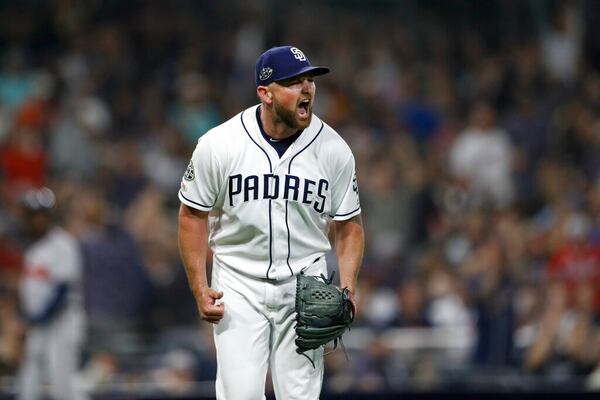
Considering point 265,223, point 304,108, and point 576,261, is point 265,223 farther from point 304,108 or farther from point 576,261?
point 576,261

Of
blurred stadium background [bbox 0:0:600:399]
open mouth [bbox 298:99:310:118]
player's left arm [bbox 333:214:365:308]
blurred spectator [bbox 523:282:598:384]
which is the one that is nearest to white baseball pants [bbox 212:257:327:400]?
player's left arm [bbox 333:214:365:308]

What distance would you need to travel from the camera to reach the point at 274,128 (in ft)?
20.3

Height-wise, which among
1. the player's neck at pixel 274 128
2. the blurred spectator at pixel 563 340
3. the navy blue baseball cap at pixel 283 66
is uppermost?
the navy blue baseball cap at pixel 283 66

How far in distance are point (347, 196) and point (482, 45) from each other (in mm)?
7848

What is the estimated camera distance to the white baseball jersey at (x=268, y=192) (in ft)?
20.1

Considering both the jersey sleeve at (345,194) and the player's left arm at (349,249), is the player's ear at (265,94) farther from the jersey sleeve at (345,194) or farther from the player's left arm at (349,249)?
the player's left arm at (349,249)

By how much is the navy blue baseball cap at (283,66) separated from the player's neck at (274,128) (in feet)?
0.62

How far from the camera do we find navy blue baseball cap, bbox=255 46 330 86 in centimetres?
597

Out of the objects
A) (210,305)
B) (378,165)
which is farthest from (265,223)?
(378,165)

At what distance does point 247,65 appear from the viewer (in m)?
14.1

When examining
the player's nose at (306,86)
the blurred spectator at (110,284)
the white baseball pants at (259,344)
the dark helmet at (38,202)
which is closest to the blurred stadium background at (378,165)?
the blurred spectator at (110,284)

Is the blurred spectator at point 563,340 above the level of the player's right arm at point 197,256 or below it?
below

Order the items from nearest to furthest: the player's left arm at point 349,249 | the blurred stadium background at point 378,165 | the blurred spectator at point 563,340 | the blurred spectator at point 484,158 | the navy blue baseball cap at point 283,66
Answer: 1. the navy blue baseball cap at point 283,66
2. the player's left arm at point 349,249
3. the blurred spectator at point 563,340
4. the blurred stadium background at point 378,165
5. the blurred spectator at point 484,158

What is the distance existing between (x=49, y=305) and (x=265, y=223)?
450 centimetres
